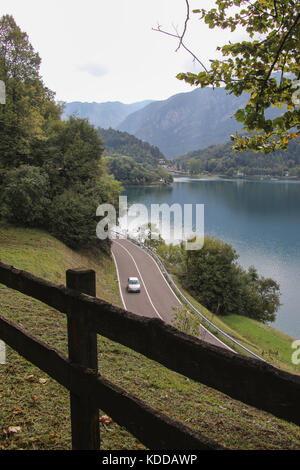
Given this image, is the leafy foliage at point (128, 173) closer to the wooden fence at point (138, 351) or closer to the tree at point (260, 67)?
the tree at point (260, 67)

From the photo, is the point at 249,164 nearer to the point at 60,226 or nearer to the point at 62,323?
the point at 60,226

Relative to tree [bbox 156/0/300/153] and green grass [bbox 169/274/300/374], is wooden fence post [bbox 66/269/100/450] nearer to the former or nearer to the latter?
tree [bbox 156/0/300/153]

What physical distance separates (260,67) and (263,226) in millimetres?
65510

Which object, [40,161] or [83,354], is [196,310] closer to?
[40,161]

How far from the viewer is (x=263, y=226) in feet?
218

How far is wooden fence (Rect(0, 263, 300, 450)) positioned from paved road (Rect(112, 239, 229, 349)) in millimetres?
14815

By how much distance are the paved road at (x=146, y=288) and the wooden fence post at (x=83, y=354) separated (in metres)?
14.7

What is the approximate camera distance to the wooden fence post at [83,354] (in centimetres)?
226

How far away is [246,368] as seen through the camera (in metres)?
1.60

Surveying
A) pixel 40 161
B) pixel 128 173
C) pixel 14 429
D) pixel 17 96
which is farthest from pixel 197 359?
pixel 128 173

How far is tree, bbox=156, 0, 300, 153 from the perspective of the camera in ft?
13.3

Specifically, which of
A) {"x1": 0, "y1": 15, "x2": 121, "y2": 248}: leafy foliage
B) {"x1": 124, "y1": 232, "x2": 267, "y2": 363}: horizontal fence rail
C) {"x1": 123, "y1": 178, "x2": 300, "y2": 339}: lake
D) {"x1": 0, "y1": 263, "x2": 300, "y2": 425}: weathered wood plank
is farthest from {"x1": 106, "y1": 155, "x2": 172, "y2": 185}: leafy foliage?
{"x1": 0, "y1": 263, "x2": 300, "y2": 425}: weathered wood plank
